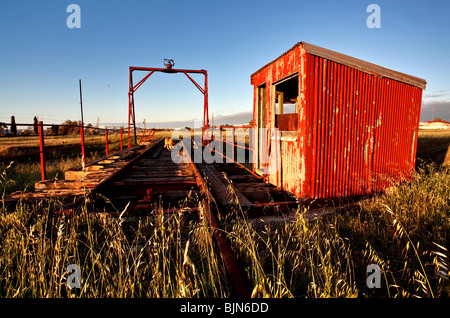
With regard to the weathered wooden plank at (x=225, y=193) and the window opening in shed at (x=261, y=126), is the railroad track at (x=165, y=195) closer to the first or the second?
the weathered wooden plank at (x=225, y=193)

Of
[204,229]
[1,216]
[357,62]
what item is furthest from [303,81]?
[1,216]

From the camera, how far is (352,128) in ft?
13.9

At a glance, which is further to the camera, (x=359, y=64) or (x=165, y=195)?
(x=359, y=64)

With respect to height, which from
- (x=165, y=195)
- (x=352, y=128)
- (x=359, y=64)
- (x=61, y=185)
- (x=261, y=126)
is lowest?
(x=165, y=195)

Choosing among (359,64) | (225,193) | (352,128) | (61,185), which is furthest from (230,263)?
(359,64)

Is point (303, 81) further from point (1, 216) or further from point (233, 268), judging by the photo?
point (1, 216)

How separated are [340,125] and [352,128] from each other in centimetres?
31

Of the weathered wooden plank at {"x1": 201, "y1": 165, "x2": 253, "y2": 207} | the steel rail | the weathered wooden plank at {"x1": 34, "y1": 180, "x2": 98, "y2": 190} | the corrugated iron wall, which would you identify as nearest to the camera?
the steel rail

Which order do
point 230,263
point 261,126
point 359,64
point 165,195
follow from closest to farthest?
point 230,263 → point 165,195 → point 359,64 → point 261,126

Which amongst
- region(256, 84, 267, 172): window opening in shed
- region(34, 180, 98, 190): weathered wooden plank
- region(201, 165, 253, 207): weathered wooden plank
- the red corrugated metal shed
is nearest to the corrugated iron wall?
the red corrugated metal shed

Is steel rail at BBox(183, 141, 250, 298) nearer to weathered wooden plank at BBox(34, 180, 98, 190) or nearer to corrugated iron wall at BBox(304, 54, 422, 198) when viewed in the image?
corrugated iron wall at BBox(304, 54, 422, 198)

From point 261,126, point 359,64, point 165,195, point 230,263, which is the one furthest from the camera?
point 261,126

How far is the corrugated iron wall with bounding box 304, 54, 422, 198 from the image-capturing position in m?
3.93

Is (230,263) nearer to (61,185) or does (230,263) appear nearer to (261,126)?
(61,185)
